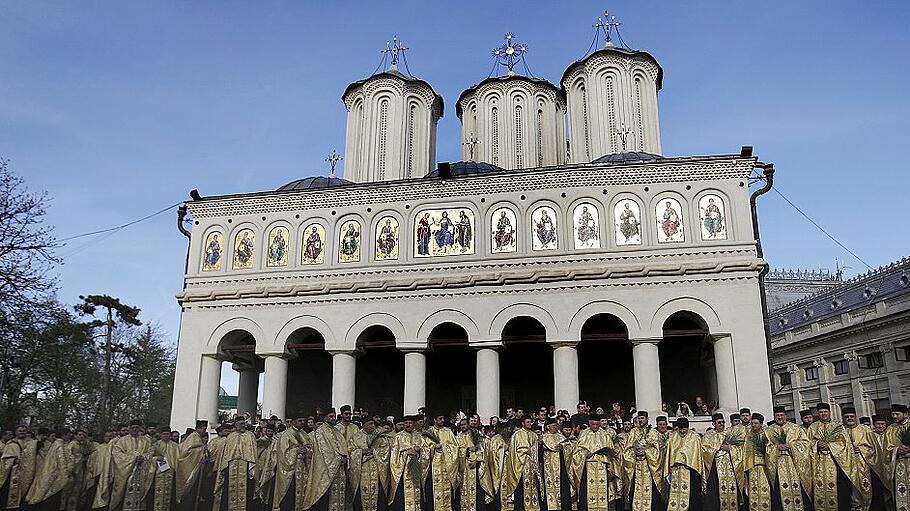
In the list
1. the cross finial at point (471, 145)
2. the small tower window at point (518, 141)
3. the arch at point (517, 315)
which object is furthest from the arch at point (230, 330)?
the small tower window at point (518, 141)

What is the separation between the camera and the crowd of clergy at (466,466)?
41.7 feet

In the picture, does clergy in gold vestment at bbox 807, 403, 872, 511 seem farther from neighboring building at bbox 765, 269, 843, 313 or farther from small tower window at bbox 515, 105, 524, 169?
neighboring building at bbox 765, 269, 843, 313

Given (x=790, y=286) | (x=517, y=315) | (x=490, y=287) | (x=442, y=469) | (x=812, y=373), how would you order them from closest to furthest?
(x=442, y=469) → (x=517, y=315) → (x=490, y=287) → (x=812, y=373) → (x=790, y=286)

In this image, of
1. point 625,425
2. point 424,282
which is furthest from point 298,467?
point 424,282

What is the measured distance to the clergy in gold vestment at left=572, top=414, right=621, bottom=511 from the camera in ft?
44.0

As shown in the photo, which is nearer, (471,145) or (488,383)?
(488,383)

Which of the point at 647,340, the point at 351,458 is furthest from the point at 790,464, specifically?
the point at 647,340

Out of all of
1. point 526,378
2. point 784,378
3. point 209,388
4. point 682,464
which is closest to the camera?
point 682,464

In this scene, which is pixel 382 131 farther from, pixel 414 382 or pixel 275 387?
pixel 414 382

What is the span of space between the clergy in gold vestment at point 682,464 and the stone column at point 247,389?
1770cm

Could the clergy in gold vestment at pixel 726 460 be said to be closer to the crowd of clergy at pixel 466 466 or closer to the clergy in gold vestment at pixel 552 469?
the crowd of clergy at pixel 466 466

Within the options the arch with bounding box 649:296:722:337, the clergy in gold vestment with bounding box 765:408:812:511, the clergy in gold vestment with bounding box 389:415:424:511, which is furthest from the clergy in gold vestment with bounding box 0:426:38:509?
the arch with bounding box 649:296:722:337

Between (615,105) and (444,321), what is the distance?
1426 cm

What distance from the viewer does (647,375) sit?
2131 centimetres
